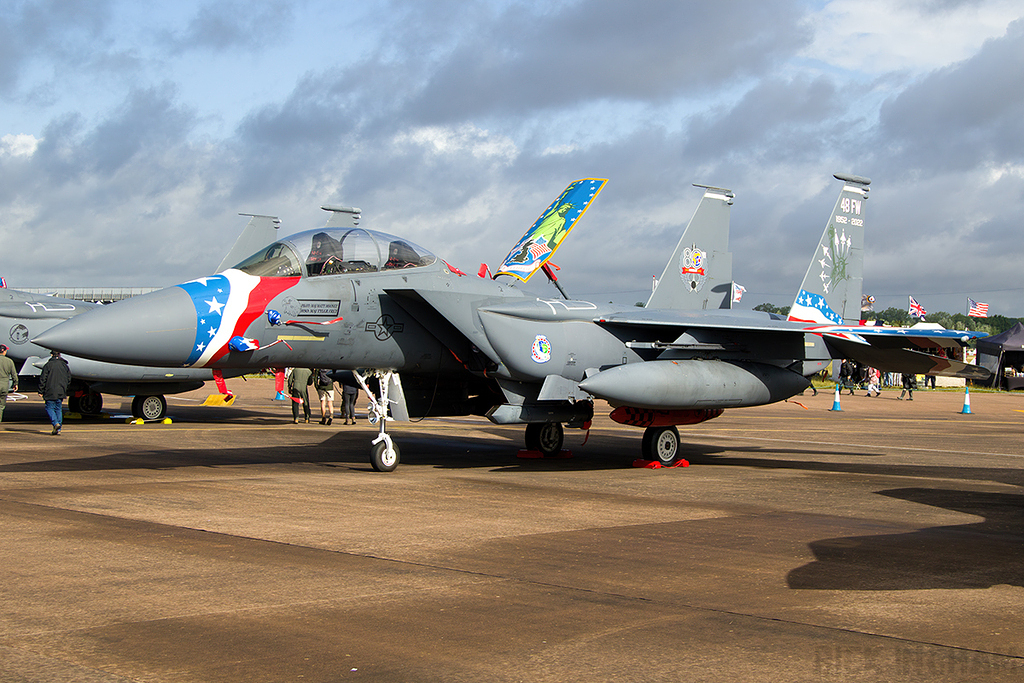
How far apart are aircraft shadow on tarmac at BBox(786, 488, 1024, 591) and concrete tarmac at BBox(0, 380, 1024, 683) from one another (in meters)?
0.03

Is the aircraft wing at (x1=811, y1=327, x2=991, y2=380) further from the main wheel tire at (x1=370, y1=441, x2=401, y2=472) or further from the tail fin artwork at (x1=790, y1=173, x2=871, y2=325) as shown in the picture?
the main wheel tire at (x1=370, y1=441, x2=401, y2=472)

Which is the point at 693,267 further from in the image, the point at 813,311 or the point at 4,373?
the point at 4,373

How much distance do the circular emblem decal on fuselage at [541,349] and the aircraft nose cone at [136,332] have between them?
4.38m

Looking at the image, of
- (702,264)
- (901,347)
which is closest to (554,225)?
(702,264)

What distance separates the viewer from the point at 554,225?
23.2 meters

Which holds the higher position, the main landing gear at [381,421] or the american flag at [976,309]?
the american flag at [976,309]

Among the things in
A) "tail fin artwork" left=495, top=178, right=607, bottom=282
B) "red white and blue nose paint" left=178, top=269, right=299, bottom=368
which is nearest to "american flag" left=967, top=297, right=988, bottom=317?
"tail fin artwork" left=495, top=178, right=607, bottom=282

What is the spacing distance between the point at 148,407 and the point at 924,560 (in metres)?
18.4

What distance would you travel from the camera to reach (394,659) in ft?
13.6

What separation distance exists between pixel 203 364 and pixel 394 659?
6722 mm

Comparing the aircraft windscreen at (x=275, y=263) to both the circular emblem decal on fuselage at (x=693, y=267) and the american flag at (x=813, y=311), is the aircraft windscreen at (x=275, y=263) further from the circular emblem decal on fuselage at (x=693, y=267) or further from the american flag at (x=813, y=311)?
the american flag at (x=813, y=311)

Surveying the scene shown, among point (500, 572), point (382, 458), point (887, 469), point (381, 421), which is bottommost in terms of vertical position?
point (500, 572)

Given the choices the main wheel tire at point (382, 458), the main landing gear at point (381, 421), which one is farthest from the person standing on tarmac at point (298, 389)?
the main wheel tire at point (382, 458)

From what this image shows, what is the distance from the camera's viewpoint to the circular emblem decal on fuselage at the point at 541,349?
39.3 feet
